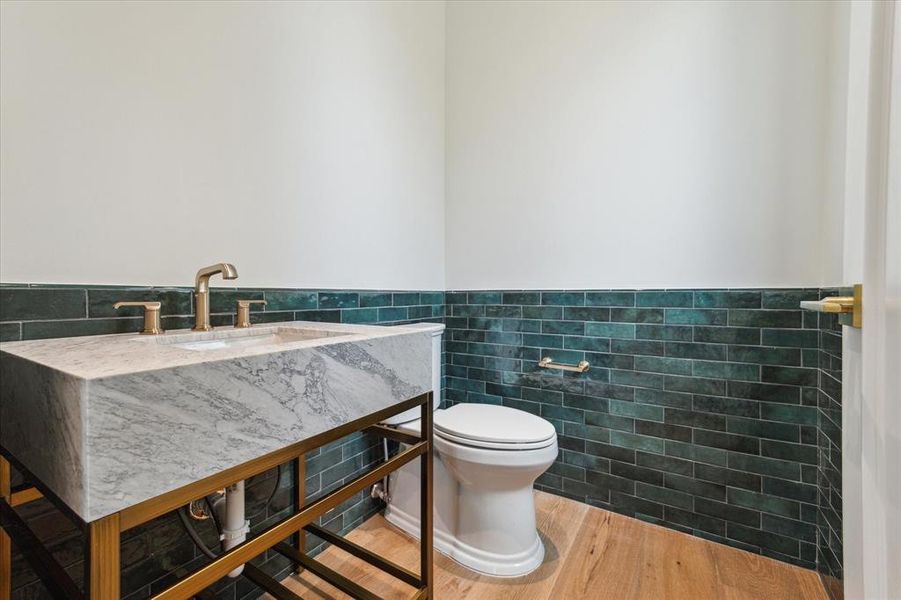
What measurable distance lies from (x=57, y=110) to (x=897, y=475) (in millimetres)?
1641

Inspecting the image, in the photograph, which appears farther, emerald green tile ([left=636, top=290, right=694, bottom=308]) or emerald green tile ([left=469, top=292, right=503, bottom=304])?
emerald green tile ([left=469, top=292, right=503, bottom=304])

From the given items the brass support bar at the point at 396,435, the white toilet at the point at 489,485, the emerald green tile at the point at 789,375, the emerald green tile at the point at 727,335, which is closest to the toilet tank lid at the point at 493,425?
the white toilet at the point at 489,485

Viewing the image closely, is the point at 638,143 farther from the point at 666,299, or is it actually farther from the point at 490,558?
the point at 490,558

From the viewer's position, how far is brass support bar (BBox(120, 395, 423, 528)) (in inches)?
21.2

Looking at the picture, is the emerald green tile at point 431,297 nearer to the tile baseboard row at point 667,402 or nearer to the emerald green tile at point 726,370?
the tile baseboard row at point 667,402

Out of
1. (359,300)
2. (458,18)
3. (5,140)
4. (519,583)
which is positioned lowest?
(519,583)

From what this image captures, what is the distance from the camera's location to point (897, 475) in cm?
51

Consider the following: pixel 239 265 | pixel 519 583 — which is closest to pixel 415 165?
pixel 239 265

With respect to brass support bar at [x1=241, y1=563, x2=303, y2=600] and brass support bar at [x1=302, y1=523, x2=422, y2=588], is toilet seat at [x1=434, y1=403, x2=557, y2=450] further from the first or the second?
brass support bar at [x1=241, y1=563, x2=303, y2=600]

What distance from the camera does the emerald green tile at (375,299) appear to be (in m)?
1.68

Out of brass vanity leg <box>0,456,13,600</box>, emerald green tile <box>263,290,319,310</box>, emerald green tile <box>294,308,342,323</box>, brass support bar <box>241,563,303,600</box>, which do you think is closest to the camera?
brass vanity leg <box>0,456,13,600</box>

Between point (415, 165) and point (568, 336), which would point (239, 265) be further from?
point (568, 336)

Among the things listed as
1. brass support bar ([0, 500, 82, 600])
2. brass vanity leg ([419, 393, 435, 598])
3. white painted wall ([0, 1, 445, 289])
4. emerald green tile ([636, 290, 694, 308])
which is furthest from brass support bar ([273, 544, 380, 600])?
emerald green tile ([636, 290, 694, 308])

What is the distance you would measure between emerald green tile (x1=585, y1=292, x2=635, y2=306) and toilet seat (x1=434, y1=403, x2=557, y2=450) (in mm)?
632
